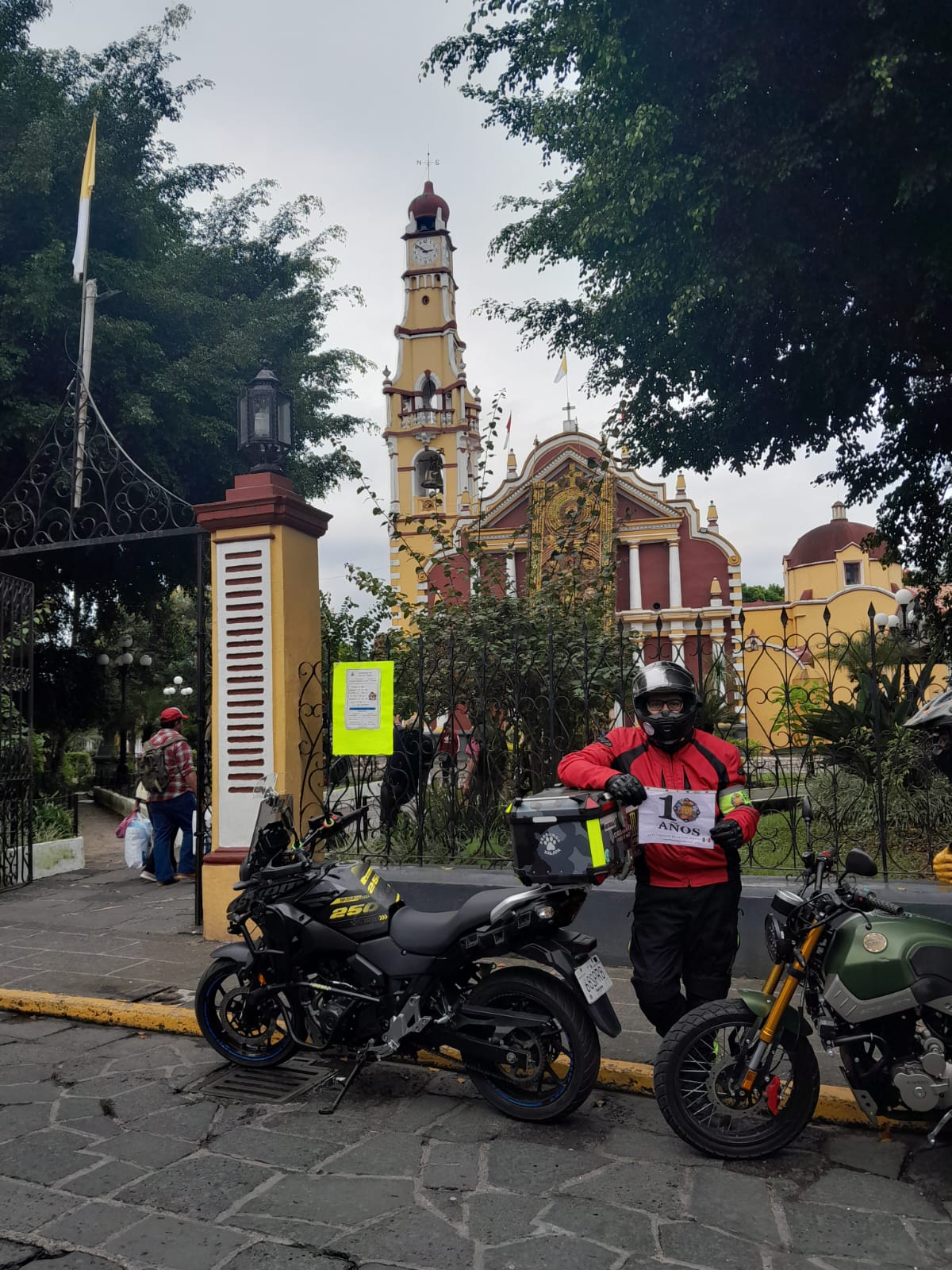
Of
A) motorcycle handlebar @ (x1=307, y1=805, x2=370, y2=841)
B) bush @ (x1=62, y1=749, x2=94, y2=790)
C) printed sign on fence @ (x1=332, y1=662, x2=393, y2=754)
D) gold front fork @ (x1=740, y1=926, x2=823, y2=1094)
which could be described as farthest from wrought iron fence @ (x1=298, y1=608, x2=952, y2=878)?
bush @ (x1=62, y1=749, x2=94, y2=790)

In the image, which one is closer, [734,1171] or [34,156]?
[734,1171]

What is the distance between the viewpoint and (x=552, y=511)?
102ft

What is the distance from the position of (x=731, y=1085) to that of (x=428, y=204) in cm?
4894

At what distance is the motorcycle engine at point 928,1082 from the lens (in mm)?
3234

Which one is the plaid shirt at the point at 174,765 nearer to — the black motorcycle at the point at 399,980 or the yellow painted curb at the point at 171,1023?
the yellow painted curb at the point at 171,1023

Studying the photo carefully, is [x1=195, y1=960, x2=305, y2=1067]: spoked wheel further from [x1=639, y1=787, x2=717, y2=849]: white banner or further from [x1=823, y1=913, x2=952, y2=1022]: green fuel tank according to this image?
[x1=823, y1=913, x2=952, y2=1022]: green fuel tank

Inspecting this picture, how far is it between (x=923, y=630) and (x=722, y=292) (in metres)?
4.60

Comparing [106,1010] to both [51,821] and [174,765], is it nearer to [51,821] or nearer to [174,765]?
[174,765]

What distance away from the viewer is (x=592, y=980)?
3.79m

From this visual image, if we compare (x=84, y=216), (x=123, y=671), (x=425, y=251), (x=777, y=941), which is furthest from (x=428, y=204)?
(x=777, y=941)

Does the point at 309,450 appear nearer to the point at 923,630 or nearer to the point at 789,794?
the point at 923,630

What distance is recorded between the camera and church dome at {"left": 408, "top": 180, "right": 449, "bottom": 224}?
154ft

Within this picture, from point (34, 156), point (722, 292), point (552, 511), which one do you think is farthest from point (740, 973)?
point (552, 511)

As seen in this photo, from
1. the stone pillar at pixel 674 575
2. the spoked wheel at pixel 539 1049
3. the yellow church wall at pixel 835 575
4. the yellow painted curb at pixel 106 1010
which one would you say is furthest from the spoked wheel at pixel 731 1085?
the yellow church wall at pixel 835 575
